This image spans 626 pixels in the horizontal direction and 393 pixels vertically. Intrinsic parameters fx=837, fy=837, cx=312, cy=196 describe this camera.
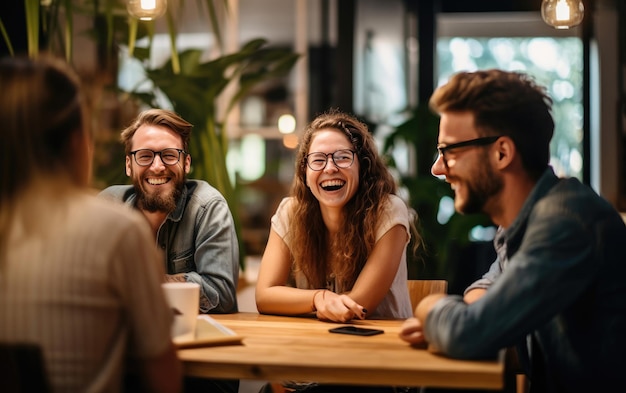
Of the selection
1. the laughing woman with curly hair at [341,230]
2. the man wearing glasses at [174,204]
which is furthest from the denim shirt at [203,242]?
the laughing woman with curly hair at [341,230]

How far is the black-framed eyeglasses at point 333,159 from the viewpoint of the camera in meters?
2.64

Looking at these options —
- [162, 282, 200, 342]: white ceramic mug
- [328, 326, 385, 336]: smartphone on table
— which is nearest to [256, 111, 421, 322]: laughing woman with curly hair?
[328, 326, 385, 336]: smartphone on table

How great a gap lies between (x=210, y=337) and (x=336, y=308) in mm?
472

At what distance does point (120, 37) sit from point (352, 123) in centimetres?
202

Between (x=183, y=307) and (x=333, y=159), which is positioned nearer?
(x=183, y=307)

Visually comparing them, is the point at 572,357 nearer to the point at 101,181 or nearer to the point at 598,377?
the point at 598,377

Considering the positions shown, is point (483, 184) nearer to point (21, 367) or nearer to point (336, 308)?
point (336, 308)

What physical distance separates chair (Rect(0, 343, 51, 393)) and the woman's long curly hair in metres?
1.29

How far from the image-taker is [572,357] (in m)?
1.86

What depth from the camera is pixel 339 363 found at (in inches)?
66.4

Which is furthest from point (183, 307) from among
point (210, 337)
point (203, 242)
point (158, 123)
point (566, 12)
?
point (566, 12)

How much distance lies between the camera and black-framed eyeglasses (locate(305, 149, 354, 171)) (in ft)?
8.65

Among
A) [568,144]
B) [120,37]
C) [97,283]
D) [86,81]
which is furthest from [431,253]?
[97,283]

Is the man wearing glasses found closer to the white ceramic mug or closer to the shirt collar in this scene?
the white ceramic mug
